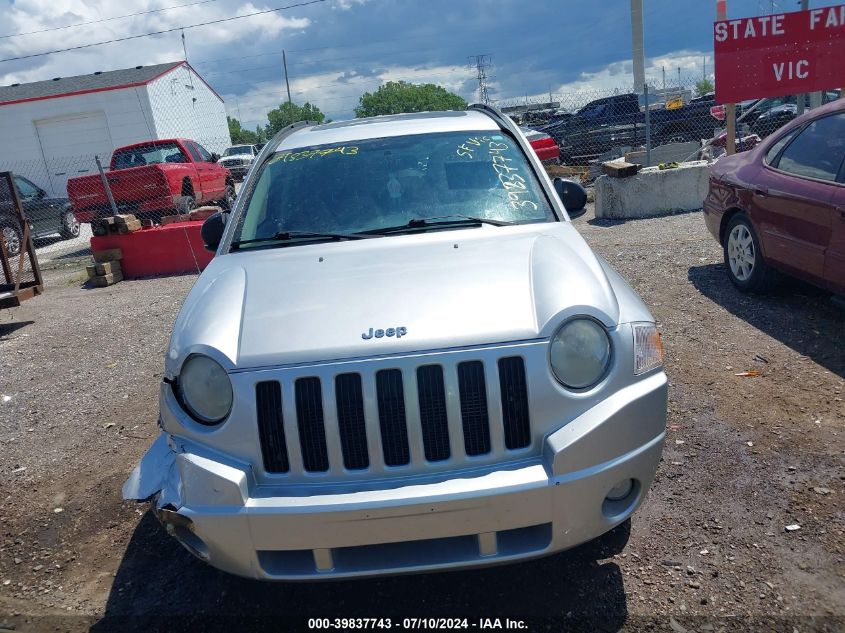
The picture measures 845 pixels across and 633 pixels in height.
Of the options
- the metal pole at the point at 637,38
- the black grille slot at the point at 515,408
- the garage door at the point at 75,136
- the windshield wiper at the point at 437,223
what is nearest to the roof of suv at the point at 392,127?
the windshield wiper at the point at 437,223

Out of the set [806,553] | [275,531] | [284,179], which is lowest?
[806,553]

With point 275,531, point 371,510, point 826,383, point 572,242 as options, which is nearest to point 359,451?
point 371,510

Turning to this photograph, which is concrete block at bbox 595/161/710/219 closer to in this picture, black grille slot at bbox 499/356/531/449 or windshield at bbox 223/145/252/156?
black grille slot at bbox 499/356/531/449

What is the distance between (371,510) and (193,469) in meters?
0.65

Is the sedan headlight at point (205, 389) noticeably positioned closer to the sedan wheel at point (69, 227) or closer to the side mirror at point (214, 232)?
the side mirror at point (214, 232)

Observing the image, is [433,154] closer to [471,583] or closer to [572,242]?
[572,242]

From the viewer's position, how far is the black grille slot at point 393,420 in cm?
249

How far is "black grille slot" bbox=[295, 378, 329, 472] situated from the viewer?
2490 mm

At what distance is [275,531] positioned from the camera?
7.85 feet

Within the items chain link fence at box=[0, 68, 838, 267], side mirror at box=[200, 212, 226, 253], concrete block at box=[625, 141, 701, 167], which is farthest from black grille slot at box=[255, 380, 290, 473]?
concrete block at box=[625, 141, 701, 167]

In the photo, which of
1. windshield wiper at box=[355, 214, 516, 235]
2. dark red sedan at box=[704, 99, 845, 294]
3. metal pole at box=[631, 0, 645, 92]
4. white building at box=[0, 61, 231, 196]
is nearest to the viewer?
windshield wiper at box=[355, 214, 516, 235]

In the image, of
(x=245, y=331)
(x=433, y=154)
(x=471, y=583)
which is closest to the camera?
(x=245, y=331)

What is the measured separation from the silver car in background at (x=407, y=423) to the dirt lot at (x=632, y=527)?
0.48 meters

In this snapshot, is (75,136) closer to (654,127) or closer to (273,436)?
(654,127)
